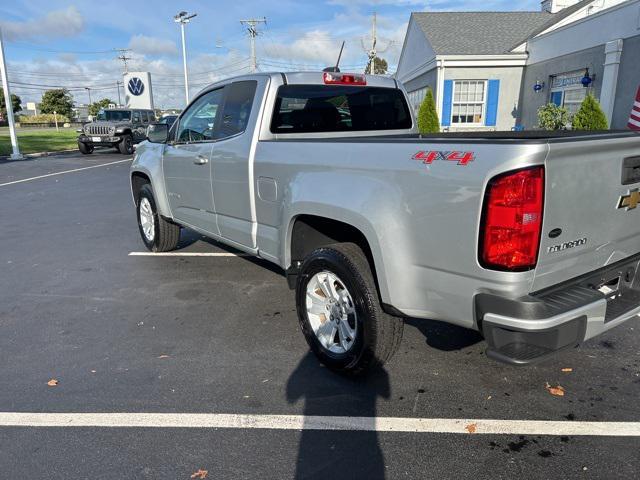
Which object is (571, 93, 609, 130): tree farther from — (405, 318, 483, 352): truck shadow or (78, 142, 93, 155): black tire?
(78, 142, 93, 155): black tire

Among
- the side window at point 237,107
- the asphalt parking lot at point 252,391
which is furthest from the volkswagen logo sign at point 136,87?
the side window at point 237,107

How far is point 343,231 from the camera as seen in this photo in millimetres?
3506

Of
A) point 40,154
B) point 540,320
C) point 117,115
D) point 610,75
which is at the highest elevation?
point 610,75

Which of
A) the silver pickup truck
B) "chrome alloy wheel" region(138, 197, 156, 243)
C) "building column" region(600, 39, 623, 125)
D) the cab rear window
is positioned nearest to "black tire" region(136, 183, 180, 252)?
"chrome alloy wheel" region(138, 197, 156, 243)

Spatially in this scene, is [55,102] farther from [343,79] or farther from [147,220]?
[343,79]

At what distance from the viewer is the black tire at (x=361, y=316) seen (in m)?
2.95

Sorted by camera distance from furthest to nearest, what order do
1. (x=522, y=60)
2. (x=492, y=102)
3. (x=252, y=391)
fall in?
(x=492, y=102) → (x=522, y=60) → (x=252, y=391)

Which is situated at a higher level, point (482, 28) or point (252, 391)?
point (482, 28)

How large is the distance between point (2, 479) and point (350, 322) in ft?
6.69

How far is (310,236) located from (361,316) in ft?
2.77

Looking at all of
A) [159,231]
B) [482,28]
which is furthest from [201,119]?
[482,28]

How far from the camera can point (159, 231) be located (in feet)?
19.8

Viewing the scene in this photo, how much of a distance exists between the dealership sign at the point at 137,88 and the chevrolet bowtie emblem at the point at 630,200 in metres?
34.2

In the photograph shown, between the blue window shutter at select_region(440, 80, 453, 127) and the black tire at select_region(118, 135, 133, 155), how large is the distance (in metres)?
14.0
